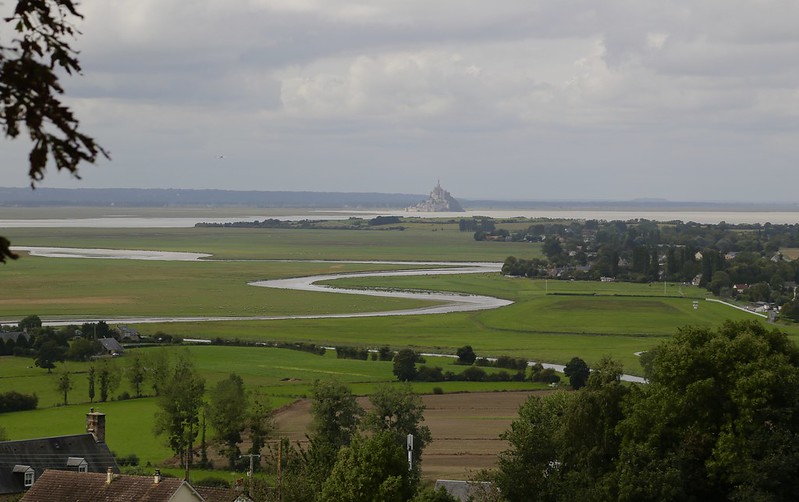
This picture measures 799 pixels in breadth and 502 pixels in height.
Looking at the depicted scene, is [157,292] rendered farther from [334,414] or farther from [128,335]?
A: [334,414]

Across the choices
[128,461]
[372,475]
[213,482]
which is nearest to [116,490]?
[372,475]

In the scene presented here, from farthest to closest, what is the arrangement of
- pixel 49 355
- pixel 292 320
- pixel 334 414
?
pixel 292 320 → pixel 49 355 → pixel 334 414

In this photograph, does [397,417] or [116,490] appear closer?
[116,490]

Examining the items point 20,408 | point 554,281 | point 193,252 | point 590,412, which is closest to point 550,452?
point 590,412

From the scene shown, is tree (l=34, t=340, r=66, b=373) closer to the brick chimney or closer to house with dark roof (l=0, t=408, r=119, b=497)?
the brick chimney

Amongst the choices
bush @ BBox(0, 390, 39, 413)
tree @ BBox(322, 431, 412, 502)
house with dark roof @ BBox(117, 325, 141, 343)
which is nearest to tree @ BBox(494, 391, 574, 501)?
tree @ BBox(322, 431, 412, 502)
